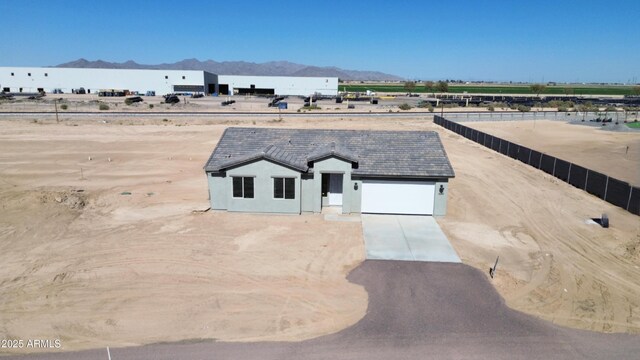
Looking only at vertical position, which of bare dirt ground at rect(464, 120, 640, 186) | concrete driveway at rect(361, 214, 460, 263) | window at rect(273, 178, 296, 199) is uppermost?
window at rect(273, 178, 296, 199)

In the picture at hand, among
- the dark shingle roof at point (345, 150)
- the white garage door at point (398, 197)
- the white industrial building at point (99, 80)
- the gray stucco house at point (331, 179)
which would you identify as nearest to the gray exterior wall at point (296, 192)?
the gray stucco house at point (331, 179)

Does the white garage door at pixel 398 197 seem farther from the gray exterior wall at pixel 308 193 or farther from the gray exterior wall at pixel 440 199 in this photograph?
the gray exterior wall at pixel 308 193

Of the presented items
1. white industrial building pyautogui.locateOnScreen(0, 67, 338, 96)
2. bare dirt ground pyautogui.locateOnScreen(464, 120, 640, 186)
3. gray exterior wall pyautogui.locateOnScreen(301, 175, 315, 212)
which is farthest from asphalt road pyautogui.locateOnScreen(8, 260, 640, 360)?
white industrial building pyautogui.locateOnScreen(0, 67, 338, 96)

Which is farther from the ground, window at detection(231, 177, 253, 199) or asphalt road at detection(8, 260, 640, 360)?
window at detection(231, 177, 253, 199)

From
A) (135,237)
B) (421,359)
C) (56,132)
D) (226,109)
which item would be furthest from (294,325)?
(226,109)

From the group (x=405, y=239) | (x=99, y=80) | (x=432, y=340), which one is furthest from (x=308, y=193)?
(x=99, y=80)

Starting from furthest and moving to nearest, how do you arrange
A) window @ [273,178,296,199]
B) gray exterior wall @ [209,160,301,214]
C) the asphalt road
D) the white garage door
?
the white garage door
window @ [273,178,296,199]
gray exterior wall @ [209,160,301,214]
the asphalt road

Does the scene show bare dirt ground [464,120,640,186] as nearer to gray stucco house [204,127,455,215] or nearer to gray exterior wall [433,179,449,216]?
gray exterior wall [433,179,449,216]

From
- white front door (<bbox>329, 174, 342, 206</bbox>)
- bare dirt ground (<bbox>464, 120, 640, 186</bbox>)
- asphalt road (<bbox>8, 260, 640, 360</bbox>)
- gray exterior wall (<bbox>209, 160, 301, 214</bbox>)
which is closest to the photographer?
asphalt road (<bbox>8, 260, 640, 360</bbox>)
